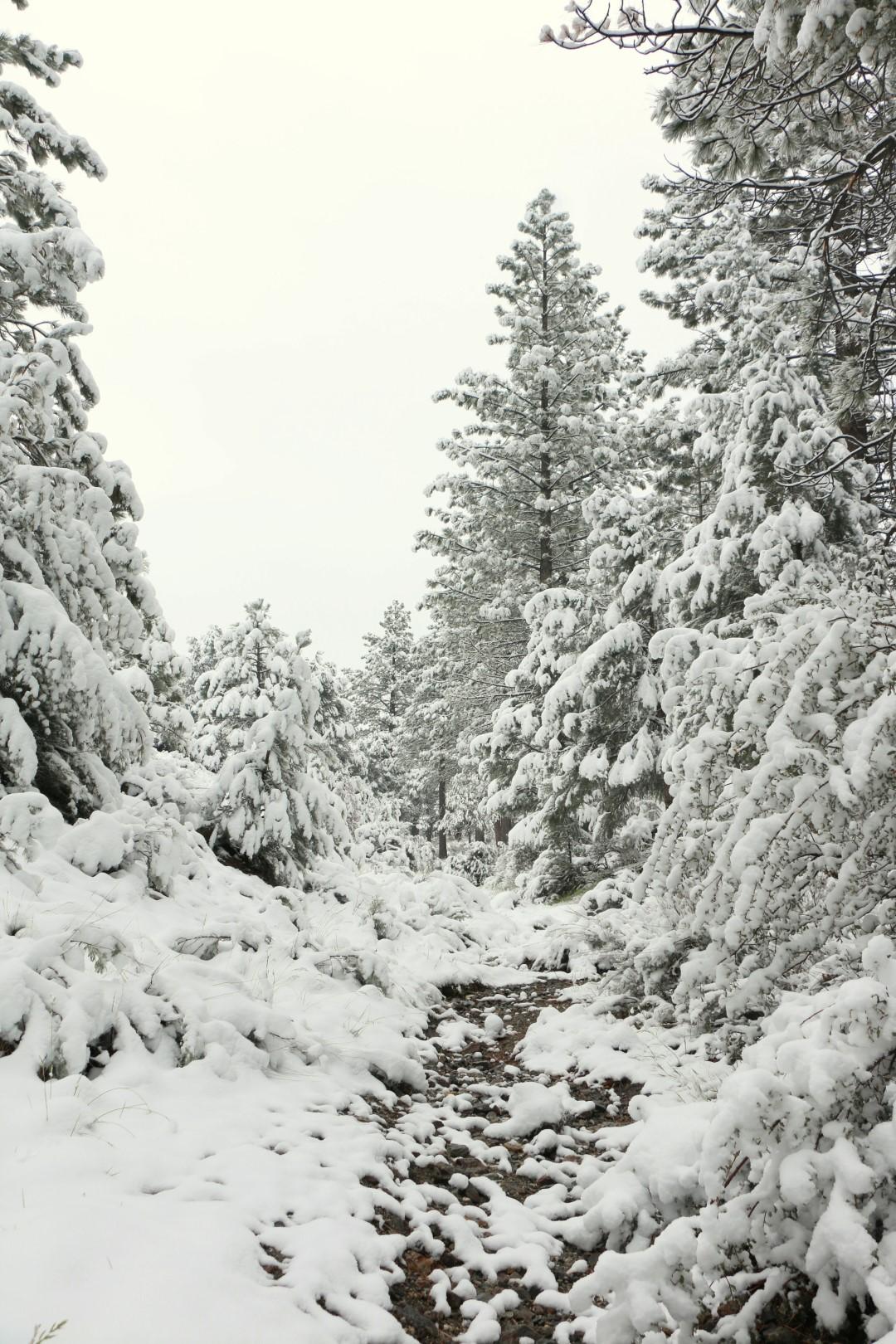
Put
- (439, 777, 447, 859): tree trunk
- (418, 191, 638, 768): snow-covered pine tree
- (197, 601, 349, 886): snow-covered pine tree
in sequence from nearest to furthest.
→ (197, 601, 349, 886): snow-covered pine tree < (418, 191, 638, 768): snow-covered pine tree < (439, 777, 447, 859): tree trunk

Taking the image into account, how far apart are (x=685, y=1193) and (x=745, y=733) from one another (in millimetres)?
2192

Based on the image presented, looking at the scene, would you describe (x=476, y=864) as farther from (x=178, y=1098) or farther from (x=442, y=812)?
(x=178, y=1098)

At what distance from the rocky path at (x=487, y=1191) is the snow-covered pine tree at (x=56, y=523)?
10.7 feet

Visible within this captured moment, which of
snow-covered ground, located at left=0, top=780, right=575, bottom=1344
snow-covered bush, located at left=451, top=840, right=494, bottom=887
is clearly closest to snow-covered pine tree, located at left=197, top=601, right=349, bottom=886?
snow-covered ground, located at left=0, top=780, right=575, bottom=1344

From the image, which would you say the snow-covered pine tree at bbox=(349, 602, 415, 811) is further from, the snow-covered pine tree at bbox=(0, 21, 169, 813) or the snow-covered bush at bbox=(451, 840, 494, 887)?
the snow-covered pine tree at bbox=(0, 21, 169, 813)

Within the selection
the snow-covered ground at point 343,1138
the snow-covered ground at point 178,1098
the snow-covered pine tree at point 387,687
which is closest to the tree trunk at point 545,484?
the snow-covered ground at point 178,1098

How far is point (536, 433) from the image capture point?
50.6 ft

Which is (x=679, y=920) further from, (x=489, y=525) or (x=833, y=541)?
(x=489, y=525)

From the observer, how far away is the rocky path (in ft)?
8.09

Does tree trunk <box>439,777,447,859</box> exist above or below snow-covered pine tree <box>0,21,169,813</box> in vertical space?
below

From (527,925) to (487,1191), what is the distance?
241 inches

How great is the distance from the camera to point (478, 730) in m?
19.0

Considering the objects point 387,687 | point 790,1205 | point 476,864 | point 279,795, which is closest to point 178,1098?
point 790,1205

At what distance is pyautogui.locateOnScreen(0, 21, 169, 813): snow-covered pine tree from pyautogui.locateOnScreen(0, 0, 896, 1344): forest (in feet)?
0.11
